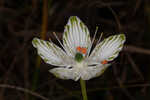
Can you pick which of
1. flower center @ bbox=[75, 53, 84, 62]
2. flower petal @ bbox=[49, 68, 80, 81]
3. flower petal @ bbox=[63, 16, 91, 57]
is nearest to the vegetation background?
flower petal @ bbox=[63, 16, 91, 57]

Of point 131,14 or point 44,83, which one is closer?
point 44,83

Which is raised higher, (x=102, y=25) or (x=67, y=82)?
(x=102, y=25)

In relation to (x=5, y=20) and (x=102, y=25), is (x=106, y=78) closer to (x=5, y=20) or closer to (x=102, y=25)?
(x=102, y=25)

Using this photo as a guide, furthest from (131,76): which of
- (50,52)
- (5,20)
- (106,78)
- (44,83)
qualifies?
(5,20)

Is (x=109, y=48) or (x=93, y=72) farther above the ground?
(x=109, y=48)

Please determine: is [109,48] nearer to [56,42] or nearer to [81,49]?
[81,49]

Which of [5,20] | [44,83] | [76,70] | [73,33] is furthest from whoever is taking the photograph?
[5,20]

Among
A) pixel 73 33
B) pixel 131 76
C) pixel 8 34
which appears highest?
pixel 8 34

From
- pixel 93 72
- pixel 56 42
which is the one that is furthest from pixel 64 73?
pixel 56 42
